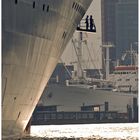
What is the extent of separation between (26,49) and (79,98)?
118 m

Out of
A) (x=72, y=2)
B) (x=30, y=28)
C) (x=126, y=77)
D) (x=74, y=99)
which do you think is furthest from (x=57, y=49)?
(x=126, y=77)

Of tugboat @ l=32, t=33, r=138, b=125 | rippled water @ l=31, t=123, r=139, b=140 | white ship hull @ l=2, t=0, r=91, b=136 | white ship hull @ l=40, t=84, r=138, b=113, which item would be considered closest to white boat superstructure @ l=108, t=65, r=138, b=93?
tugboat @ l=32, t=33, r=138, b=125

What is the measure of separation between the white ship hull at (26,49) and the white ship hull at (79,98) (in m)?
111

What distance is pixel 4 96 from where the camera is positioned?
35.4 metres

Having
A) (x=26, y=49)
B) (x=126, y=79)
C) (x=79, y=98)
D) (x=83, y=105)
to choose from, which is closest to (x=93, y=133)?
(x=26, y=49)

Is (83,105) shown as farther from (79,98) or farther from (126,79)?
(126,79)

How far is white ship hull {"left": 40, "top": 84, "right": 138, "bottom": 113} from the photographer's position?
15388cm

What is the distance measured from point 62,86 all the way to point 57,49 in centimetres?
11733

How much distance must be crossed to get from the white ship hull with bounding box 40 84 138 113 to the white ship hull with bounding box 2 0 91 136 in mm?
111005

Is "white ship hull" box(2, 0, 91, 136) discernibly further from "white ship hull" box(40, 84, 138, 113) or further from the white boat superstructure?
the white boat superstructure

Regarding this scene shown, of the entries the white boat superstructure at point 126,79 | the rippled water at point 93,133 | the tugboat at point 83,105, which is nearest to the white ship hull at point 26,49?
the rippled water at point 93,133

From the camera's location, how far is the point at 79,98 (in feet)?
507

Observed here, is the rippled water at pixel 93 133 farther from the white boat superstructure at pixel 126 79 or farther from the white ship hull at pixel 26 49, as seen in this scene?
the white boat superstructure at pixel 126 79

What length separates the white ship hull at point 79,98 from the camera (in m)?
154
